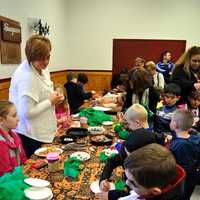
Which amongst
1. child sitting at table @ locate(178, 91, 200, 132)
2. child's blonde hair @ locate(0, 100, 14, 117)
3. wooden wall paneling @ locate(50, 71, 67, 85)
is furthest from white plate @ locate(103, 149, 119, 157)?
wooden wall paneling @ locate(50, 71, 67, 85)

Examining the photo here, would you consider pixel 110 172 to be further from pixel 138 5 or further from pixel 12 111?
pixel 138 5

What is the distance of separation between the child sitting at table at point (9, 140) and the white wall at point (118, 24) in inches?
254

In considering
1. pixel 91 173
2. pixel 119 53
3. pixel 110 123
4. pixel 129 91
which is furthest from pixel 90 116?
pixel 119 53

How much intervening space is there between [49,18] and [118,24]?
7.66 feet

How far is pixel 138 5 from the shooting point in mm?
7766

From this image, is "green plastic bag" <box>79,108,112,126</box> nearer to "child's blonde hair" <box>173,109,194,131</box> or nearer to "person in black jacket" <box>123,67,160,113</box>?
"person in black jacket" <box>123,67,160,113</box>

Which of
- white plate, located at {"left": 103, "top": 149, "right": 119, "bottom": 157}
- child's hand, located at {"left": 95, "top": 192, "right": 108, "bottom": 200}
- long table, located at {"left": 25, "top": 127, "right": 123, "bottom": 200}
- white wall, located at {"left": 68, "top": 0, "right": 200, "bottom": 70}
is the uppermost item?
white wall, located at {"left": 68, "top": 0, "right": 200, "bottom": 70}

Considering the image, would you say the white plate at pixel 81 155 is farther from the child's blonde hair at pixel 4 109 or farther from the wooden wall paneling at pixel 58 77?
the wooden wall paneling at pixel 58 77

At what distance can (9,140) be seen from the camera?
1.84m

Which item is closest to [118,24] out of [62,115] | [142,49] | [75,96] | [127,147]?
[142,49]

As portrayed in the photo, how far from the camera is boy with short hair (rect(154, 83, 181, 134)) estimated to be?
9.22ft

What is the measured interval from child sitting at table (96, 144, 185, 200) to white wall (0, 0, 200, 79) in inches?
254

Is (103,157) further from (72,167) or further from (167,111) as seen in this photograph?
(167,111)

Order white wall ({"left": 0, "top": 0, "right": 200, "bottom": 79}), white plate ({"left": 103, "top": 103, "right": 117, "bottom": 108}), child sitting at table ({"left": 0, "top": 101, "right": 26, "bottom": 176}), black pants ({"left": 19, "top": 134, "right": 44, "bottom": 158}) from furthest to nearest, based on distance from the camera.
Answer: white wall ({"left": 0, "top": 0, "right": 200, "bottom": 79}), white plate ({"left": 103, "top": 103, "right": 117, "bottom": 108}), black pants ({"left": 19, "top": 134, "right": 44, "bottom": 158}), child sitting at table ({"left": 0, "top": 101, "right": 26, "bottom": 176})
